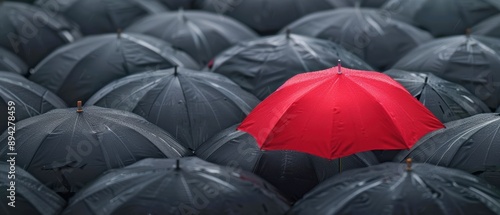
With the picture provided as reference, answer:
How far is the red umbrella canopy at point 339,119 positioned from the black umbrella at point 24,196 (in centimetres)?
149

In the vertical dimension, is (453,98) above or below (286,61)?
below

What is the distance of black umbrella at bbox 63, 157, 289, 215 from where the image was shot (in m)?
5.80

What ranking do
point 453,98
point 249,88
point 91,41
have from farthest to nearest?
point 91,41
point 249,88
point 453,98

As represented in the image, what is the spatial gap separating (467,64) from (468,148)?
2164mm

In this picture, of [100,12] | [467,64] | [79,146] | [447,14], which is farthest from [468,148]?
[100,12]

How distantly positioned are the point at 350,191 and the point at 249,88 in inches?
119

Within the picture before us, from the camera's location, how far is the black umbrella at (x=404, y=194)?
5602 mm

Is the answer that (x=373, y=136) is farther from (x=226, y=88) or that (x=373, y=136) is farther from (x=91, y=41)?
(x=91, y=41)

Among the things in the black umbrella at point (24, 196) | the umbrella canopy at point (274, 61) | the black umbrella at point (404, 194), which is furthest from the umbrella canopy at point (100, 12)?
the black umbrella at point (404, 194)

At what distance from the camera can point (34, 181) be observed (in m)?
6.37

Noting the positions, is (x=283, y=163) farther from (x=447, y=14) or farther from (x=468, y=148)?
(x=447, y=14)

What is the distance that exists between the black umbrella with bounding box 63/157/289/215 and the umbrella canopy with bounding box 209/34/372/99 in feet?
8.36

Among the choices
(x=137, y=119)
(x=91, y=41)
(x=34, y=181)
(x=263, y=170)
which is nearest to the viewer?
(x=34, y=181)

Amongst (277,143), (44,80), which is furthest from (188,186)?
(44,80)
